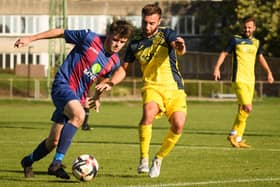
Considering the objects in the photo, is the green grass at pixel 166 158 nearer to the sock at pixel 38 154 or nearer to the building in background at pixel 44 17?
the sock at pixel 38 154

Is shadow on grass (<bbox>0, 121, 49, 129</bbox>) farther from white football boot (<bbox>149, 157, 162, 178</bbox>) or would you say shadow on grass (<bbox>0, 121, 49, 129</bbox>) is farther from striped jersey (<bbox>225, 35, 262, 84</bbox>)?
white football boot (<bbox>149, 157, 162, 178</bbox>)

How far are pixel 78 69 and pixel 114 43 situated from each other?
1.86ft

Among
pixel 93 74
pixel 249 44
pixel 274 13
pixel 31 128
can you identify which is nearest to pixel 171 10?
pixel 274 13

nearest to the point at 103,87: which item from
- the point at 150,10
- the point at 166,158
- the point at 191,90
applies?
the point at 150,10

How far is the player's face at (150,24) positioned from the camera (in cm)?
1196

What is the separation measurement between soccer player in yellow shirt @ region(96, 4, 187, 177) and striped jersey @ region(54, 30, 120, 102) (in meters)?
0.43

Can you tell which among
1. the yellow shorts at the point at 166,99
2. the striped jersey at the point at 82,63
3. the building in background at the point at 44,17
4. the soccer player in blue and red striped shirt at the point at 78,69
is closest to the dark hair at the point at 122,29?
the soccer player in blue and red striped shirt at the point at 78,69

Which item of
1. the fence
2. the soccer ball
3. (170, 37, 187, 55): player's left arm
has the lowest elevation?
the fence

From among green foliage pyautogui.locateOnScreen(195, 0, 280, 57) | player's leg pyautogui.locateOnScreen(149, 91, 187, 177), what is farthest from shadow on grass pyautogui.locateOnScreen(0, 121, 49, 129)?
green foliage pyautogui.locateOnScreen(195, 0, 280, 57)

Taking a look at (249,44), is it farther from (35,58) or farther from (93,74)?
(35,58)

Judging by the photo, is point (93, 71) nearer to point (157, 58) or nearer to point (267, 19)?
point (157, 58)

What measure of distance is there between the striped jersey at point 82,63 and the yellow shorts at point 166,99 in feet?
2.95

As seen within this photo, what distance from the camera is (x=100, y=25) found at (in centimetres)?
8038

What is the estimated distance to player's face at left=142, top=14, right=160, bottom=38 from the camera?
11961 mm
